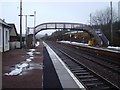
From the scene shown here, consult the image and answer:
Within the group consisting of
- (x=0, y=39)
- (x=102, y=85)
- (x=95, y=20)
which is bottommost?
(x=102, y=85)

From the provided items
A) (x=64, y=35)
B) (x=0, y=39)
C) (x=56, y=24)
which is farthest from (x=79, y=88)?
(x=64, y=35)

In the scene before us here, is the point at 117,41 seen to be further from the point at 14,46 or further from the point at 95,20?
the point at 95,20

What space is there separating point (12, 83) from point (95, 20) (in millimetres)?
101153

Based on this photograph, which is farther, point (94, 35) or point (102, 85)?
point (94, 35)

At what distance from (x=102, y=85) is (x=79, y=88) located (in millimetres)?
1868

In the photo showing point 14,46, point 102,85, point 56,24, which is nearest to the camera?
point 102,85

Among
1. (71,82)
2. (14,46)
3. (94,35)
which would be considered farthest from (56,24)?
(71,82)

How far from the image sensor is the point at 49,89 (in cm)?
1009

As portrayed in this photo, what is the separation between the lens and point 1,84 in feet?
35.5

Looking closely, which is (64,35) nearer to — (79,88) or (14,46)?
(14,46)

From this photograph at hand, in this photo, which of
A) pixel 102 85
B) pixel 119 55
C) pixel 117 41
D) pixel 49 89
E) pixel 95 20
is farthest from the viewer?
pixel 95 20

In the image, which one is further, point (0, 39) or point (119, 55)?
point (0, 39)

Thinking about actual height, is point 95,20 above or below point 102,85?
above

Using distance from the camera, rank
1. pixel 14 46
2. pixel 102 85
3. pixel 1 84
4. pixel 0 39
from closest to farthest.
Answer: pixel 1 84
pixel 102 85
pixel 0 39
pixel 14 46
